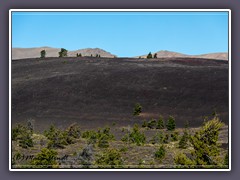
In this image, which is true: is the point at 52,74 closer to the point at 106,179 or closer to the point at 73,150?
the point at 73,150

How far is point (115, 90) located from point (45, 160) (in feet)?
26.4

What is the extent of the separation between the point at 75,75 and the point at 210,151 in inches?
350

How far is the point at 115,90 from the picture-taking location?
22.4m

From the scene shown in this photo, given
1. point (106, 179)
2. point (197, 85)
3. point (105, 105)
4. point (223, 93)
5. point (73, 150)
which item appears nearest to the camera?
point (106, 179)

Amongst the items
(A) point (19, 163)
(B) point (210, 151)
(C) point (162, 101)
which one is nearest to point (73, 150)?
(A) point (19, 163)

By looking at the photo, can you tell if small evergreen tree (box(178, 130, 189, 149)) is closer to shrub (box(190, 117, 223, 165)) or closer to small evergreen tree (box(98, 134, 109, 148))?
shrub (box(190, 117, 223, 165))

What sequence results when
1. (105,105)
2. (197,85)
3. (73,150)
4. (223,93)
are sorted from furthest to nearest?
(105,105) < (197,85) < (73,150) < (223,93)

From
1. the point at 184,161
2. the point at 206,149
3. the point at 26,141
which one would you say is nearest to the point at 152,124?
the point at 206,149

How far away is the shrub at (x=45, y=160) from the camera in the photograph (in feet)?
47.5

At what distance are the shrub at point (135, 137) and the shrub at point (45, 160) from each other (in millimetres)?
5241

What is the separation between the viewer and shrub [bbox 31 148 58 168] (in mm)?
14492

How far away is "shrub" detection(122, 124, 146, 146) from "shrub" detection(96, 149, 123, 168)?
428 centimetres

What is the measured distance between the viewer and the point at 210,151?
15562mm
